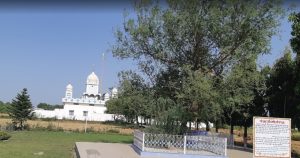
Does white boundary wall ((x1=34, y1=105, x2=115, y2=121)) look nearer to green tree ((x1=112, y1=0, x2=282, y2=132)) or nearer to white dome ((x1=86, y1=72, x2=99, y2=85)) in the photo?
white dome ((x1=86, y1=72, x2=99, y2=85))

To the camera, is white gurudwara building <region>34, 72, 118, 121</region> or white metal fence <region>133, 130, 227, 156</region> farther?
white gurudwara building <region>34, 72, 118, 121</region>

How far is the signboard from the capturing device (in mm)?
12438

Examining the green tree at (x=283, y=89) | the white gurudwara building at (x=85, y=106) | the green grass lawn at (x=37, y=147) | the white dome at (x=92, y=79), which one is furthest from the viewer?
the white dome at (x=92, y=79)

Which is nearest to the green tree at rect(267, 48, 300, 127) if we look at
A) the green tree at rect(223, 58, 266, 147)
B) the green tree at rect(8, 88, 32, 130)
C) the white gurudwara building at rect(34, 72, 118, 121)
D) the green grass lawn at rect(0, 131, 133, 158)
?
the green tree at rect(223, 58, 266, 147)

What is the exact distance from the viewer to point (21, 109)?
170 ft

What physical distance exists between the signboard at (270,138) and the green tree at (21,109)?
1582 inches

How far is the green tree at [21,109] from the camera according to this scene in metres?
51.0

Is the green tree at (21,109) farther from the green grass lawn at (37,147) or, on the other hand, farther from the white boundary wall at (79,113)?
the white boundary wall at (79,113)

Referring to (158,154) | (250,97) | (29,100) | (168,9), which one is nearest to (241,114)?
(250,97)

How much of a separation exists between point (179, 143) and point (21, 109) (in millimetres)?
34633

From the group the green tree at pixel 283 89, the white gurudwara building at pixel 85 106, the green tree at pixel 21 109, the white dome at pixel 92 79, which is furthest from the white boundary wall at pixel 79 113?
the green tree at pixel 283 89

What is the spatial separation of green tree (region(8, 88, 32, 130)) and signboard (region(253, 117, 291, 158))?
40179 millimetres

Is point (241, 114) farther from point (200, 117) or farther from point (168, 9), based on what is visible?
point (168, 9)

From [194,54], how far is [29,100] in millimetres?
33188
